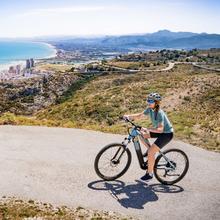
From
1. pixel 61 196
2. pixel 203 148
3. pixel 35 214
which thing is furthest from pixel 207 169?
pixel 35 214

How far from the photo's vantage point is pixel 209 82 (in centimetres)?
5256

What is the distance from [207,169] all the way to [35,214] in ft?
18.7

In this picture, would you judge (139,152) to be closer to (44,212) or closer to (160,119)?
(160,119)

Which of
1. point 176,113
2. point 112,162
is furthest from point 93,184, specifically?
point 176,113

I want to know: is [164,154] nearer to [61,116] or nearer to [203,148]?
[203,148]

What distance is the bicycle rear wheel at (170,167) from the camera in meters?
10.0

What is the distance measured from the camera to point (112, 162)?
10.0 metres

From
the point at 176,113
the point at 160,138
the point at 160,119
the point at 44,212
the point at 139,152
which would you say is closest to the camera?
the point at 44,212

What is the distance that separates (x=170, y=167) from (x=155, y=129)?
4.06ft

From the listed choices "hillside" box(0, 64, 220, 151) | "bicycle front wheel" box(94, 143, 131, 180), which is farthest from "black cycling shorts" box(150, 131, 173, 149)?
"hillside" box(0, 64, 220, 151)

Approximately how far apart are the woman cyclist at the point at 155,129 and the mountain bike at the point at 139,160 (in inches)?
7.5

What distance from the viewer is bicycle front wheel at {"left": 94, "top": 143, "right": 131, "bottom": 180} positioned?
32.4 feet

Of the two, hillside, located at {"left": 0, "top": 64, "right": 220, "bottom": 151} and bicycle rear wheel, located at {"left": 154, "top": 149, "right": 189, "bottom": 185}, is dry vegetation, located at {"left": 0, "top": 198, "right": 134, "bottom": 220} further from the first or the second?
hillside, located at {"left": 0, "top": 64, "right": 220, "bottom": 151}

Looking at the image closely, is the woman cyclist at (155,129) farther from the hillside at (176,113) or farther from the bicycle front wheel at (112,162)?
the hillside at (176,113)
